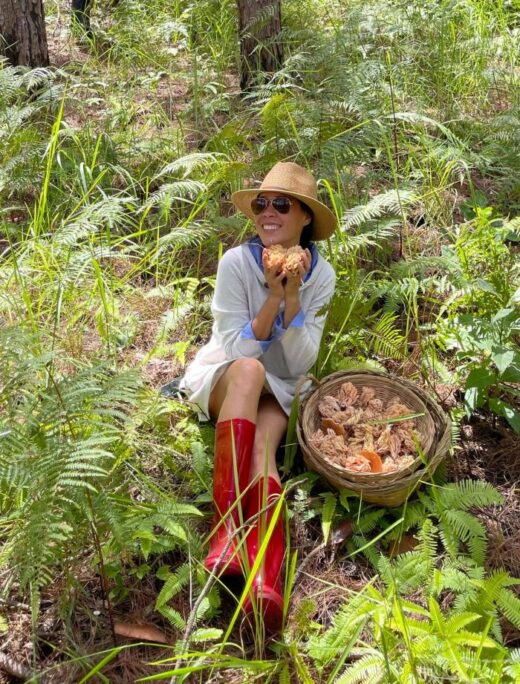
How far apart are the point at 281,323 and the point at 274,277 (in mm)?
270

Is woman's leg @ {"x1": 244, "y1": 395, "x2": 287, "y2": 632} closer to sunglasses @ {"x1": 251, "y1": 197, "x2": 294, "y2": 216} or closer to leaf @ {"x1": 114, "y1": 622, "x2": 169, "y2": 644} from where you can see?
leaf @ {"x1": 114, "y1": 622, "x2": 169, "y2": 644}

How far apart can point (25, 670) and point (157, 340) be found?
1.52 metres

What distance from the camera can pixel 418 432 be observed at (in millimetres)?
2580

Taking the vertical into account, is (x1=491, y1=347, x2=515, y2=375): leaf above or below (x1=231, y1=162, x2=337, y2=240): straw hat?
below

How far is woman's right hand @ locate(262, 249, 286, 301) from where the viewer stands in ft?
7.99

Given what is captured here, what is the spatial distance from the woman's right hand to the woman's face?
7.3 inches

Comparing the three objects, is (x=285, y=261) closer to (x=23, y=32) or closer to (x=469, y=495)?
(x=469, y=495)

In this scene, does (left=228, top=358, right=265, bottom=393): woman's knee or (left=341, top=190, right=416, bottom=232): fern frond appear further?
(left=341, top=190, right=416, bottom=232): fern frond

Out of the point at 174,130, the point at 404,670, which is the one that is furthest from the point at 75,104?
the point at 404,670

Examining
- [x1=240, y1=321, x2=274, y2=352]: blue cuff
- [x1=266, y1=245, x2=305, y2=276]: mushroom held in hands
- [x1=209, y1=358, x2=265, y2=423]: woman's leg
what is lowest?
[x1=209, y1=358, x2=265, y2=423]: woman's leg

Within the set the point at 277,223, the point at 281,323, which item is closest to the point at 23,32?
the point at 277,223

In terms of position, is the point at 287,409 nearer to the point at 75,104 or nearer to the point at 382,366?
the point at 382,366

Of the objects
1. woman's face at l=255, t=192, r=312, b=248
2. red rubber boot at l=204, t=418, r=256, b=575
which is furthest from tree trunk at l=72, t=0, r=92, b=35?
red rubber boot at l=204, t=418, r=256, b=575

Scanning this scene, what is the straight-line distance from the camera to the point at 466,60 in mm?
4586
